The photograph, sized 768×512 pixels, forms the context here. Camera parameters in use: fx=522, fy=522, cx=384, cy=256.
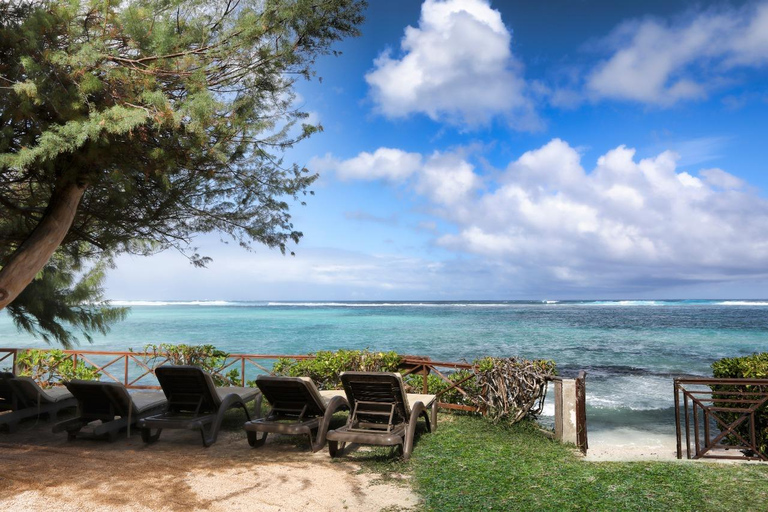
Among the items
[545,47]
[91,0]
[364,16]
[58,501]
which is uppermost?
[545,47]

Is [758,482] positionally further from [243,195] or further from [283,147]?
[243,195]

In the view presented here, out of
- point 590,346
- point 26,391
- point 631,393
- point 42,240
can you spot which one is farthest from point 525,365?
point 590,346

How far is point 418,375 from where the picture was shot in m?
9.26

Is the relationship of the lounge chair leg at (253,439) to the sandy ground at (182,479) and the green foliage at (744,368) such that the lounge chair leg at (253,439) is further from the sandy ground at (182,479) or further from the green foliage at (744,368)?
the green foliage at (744,368)

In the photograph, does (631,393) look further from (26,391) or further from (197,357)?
(26,391)

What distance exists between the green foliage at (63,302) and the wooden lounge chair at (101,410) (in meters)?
Answer: 3.86

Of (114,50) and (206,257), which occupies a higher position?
(114,50)

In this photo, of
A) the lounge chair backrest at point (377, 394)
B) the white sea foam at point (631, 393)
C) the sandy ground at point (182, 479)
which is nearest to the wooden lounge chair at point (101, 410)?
the sandy ground at point (182, 479)

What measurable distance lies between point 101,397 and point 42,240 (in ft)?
6.71

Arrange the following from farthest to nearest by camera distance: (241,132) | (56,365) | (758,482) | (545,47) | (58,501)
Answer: (545,47)
(56,365)
(241,132)
(758,482)
(58,501)

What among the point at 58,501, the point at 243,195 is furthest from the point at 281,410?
the point at 243,195

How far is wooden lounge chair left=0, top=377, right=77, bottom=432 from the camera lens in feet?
22.6

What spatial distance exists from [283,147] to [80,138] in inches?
99.3

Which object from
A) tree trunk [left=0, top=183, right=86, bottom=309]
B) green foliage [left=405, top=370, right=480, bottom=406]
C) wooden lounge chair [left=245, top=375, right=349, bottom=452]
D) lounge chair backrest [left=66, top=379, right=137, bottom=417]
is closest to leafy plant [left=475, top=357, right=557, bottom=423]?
green foliage [left=405, top=370, right=480, bottom=406]
